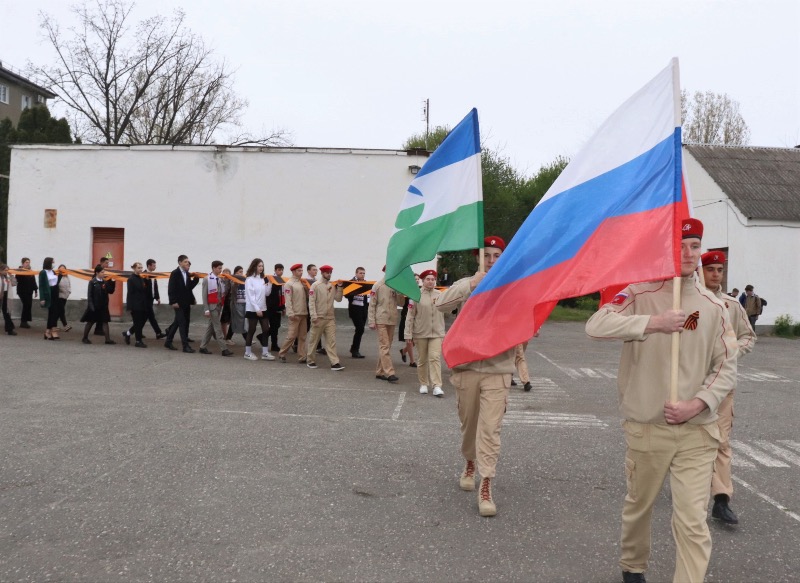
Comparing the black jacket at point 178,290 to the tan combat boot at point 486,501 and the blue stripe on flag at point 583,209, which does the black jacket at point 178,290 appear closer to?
the tan combat boot at point 486,501

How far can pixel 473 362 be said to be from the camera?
555cm

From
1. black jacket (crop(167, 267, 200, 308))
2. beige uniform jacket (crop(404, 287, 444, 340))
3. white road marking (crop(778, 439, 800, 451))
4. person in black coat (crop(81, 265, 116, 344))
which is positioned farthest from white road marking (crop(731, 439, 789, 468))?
person in black coat (crop(81, 265, 116, 344))

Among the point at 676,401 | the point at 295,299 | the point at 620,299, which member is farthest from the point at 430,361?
the point at 676,401

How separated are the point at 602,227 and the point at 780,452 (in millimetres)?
4435

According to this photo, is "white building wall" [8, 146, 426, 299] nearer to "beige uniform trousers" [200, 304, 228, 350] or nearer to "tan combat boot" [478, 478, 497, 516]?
"beige uniform trousers" [200, 304, 228, 350]

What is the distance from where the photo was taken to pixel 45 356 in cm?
1294

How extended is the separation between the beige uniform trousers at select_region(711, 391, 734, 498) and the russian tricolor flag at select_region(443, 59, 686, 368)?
5.23 feet

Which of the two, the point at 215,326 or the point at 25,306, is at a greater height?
the point at 25,306

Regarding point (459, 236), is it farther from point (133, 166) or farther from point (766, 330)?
point (766, 330)

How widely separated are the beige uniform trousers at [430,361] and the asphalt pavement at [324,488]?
1.49ft

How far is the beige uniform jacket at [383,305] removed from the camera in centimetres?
1245

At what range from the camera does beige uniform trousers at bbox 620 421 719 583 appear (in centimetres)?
354

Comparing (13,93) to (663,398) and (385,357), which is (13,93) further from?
(663,398)

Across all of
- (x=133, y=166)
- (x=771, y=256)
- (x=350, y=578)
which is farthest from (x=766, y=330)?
(x=350, y=578)
